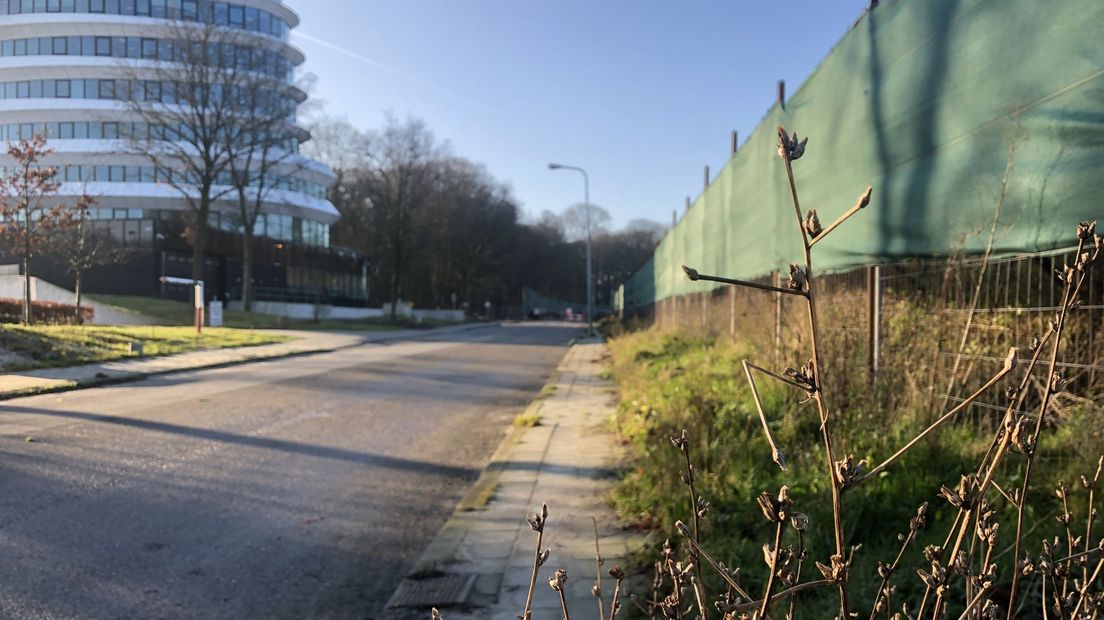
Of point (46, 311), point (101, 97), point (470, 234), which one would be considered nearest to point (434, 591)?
point (46, 311)

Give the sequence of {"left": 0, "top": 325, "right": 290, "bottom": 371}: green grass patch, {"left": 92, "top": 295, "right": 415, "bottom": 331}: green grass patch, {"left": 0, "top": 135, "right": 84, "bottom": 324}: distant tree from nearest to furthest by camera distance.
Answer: {"left": 0, "top": 325, "right": 290, "bottom": 371}: green grass patch, {"left": 0, "top": 135, "right": 84, "bottom": 324}: distant tree, {"left": 92, "top": 295, "right": 415, "bottom": 331}: green grass patch

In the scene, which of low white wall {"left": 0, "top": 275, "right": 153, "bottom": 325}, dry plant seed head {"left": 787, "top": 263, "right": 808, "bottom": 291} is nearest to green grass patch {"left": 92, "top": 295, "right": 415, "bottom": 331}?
low white wall {"left": 0, "top": 275, "right": 153, "bottom": 325}

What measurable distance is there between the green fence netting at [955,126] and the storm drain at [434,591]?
332 centimetres

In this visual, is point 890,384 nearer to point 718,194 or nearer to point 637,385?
point 637,385

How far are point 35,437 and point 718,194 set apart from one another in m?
9.19

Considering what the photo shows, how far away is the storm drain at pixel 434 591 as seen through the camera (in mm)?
4074

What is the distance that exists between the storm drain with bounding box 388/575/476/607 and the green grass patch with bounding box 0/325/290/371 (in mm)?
14047

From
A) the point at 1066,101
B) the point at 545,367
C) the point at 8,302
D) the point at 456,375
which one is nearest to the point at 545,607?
the point at 1066,101

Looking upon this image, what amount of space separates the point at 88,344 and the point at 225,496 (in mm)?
15869

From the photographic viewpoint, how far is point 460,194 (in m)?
74.2

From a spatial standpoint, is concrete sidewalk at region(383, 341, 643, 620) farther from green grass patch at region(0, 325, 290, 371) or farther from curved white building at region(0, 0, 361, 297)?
curved white building at region(0, 0, 361, 297)

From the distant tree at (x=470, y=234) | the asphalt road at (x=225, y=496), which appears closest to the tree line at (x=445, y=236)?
the distant tree at (x=470, y=234)

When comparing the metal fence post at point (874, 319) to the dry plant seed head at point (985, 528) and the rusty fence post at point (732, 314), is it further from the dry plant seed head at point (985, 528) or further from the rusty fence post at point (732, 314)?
the rusty fence post at point (732, 314)

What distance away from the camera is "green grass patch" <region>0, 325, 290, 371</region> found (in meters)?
16.6
